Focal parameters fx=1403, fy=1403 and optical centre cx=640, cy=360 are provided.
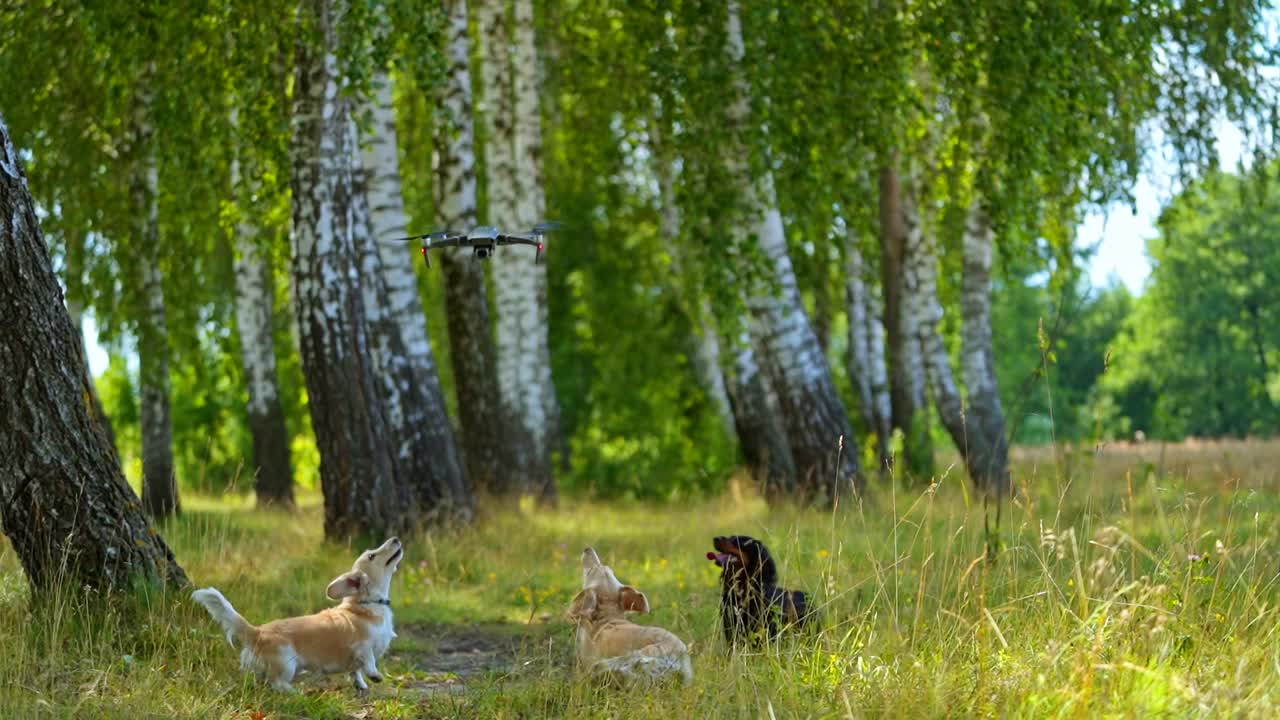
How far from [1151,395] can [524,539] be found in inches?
1627

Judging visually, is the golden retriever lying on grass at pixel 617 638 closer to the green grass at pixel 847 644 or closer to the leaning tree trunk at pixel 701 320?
the green grass at pixel 847 644

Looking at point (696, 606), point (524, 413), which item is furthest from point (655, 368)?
point (696, 606)

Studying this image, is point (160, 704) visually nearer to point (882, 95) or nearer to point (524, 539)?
point (524, 539)

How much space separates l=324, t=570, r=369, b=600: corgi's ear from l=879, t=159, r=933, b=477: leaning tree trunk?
36.3 ft

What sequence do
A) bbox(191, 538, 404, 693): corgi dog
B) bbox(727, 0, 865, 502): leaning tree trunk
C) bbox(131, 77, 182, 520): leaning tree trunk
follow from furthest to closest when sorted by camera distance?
bbox(131, 77, 182, 520): leaning tree trunk, bbox(727, 0, 865, 502): leaning tree trunk, bbox(191, 538, 404, 693): corgi dog

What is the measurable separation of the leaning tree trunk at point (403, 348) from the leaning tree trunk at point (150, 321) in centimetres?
324

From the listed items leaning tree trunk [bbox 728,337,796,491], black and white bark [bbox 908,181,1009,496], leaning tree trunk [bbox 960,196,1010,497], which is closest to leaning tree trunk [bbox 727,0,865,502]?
leaning tree trunk [bbox 728,337,796,491]

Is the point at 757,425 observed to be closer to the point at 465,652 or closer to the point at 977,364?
the point at 977,364

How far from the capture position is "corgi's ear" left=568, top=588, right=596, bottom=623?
6.38m

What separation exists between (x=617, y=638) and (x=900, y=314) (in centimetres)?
1276

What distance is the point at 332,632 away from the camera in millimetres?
6363

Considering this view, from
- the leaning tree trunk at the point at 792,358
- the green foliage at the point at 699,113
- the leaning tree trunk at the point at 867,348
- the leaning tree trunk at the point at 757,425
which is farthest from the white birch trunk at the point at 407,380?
the leaning tree trunk at the point at 867,348

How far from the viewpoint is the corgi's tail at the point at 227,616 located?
233 inches

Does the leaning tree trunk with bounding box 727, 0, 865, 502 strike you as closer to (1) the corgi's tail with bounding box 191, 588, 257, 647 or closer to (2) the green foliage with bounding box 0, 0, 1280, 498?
(2) the green foliage with bounding box 0, 0, 1280, 498
